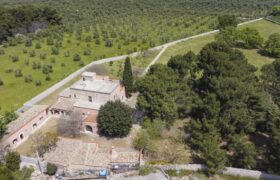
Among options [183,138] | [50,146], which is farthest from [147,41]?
[50,146]

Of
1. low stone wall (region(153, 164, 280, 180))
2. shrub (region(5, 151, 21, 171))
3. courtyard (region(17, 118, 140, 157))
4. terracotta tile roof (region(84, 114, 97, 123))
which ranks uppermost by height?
terracotta tile roof (region(84, 114, 97, 123))

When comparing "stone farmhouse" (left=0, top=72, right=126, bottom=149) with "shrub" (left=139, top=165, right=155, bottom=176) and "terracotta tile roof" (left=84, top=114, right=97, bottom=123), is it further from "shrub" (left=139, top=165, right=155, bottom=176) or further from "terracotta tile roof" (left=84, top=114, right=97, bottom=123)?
"shrub" (left=139, top=165, right=155, bottom=176)

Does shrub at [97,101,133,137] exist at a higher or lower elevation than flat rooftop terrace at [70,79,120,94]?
lower

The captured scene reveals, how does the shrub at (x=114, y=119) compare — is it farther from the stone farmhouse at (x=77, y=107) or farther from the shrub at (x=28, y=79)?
the shrub at (x=28, y=79)

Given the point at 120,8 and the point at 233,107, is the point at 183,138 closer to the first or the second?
the point at 233,107

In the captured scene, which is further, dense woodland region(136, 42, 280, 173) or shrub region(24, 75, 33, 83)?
shrub region(24, 75, 33, 83)

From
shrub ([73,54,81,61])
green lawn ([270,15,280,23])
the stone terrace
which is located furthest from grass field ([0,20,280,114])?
the stone terrace

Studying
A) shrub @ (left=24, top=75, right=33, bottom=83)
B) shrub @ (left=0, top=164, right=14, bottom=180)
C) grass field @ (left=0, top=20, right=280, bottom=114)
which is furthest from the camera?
shrub @ (left=24, top=75, right=33, bottom=83)
